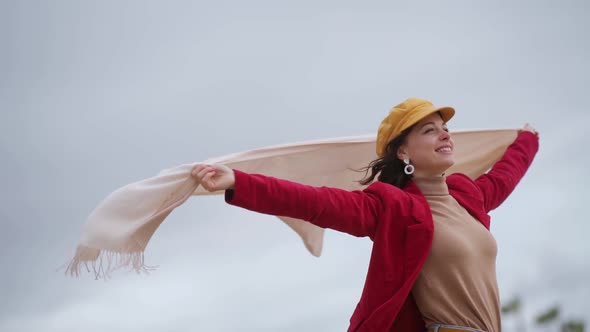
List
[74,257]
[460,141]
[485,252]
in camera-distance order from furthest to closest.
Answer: [460,141] → [485,252] → [74,257]

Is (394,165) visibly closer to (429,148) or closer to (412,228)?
(429,148)

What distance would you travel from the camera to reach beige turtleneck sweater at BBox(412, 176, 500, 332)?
4.43 metres

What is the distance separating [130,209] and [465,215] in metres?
1.91

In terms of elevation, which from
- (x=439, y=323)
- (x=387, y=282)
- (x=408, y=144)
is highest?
(x=408, y=144)

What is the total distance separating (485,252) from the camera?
455cm

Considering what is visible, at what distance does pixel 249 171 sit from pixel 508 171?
75.7 inches

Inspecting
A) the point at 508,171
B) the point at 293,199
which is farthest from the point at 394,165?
the point at 508,171

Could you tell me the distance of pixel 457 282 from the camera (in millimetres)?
4418

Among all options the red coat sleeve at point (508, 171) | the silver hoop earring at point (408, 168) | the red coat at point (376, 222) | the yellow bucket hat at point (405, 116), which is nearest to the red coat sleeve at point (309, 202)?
the red coat at point (376, 222)

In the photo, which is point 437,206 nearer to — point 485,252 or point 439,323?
point 485,252

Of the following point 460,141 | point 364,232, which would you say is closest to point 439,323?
point 364,232

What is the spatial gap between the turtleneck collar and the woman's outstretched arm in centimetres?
46

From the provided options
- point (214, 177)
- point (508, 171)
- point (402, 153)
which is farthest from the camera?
point (508, 171)

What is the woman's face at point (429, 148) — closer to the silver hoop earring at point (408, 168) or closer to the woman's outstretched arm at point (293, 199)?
the silver hoop earring at point (408, 168)
